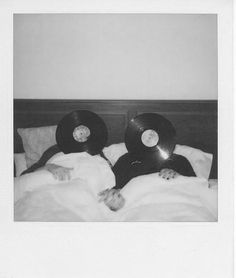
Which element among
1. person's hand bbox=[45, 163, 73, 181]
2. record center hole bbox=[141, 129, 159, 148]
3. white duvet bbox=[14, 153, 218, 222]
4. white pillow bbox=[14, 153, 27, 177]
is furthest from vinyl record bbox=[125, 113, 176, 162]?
white pillow bbox=[14, 153, 27, 177]

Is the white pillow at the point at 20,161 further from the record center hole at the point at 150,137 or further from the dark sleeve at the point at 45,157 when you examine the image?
the record center hole at the point at 150,137

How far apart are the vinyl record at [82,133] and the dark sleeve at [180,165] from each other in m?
0.30

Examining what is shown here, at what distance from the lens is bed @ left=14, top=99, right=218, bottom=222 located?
5.56ft

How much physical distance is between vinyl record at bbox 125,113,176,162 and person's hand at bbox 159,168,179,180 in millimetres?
51

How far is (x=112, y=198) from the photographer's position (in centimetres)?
169

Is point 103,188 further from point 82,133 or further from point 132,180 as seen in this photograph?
point 82,133

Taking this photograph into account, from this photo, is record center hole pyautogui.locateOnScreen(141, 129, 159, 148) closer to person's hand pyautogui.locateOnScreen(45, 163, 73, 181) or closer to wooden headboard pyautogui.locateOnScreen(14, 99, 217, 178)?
wooden headboard pyautogui.locateOnScreen(14, 99, 217, 178)

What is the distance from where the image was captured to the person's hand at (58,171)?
66.9 inches

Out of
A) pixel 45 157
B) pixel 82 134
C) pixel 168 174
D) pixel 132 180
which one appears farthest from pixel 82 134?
pixel 168 174

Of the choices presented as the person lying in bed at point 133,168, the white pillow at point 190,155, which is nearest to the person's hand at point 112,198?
the person lying in bed at point 133,168

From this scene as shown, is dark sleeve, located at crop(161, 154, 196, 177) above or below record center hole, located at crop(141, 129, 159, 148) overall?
below
